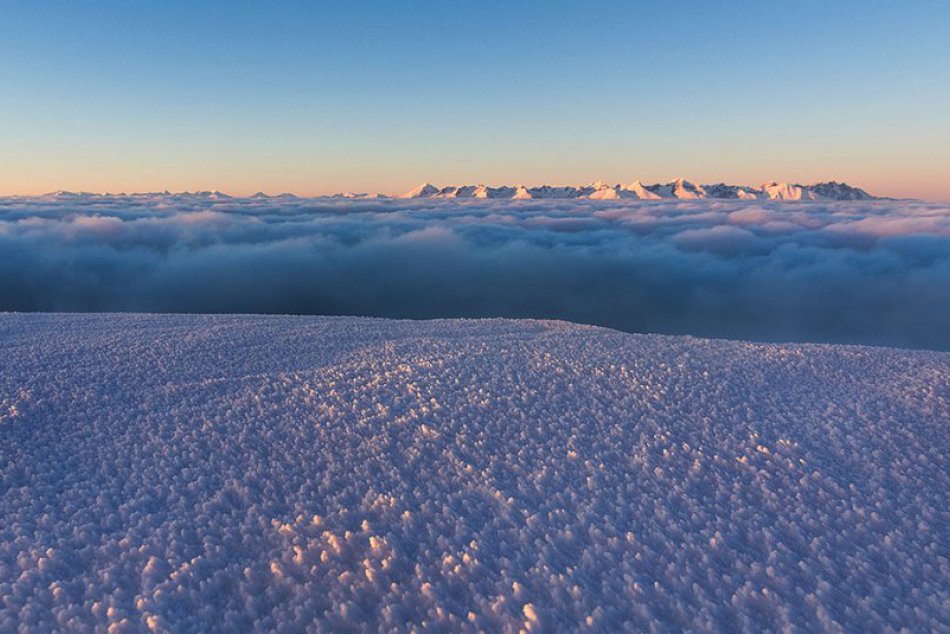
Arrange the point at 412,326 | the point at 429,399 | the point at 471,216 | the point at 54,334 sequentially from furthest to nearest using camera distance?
the point at 471,216 → the point at 412,326 → the point at 54,334 → the point at 429,399

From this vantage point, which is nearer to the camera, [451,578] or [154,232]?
[451,578]

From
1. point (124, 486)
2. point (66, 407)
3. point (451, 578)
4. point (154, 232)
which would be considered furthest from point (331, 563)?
point (154, 232)

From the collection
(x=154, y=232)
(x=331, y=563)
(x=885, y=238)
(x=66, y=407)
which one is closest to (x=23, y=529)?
(x=331, y=563)

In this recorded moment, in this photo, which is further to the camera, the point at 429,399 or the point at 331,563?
the point at 429,399

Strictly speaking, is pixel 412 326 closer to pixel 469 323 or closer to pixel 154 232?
pixel 469 323

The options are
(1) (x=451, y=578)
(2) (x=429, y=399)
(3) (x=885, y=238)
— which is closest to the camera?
(1) (x=451, y=578)

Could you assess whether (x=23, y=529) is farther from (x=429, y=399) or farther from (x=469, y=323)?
(x=469, y=323)
